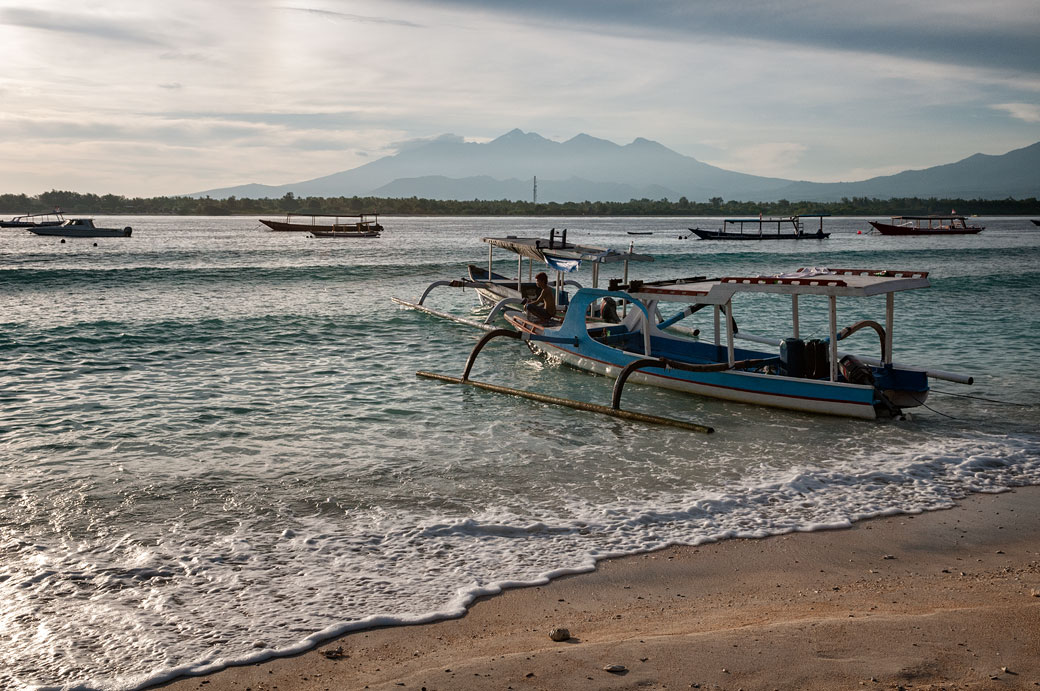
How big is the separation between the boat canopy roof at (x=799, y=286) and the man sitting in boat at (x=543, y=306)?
14.0 ft

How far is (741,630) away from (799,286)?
8166 mm

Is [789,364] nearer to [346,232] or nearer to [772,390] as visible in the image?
[772,390]

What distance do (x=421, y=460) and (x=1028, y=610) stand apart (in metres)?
7.10

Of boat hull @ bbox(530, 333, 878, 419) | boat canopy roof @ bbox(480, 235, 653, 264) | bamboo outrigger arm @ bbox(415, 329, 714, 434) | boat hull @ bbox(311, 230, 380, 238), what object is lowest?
bamboo outrigger arm @ bbox(415, 329, 714, 434)

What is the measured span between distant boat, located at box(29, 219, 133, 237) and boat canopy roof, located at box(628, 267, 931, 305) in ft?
268

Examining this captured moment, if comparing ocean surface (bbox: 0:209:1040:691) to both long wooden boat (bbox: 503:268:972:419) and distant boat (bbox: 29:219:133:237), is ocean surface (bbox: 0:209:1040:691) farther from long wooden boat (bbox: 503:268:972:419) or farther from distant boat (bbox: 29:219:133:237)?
distant boat (bbox: 29:219:133:237)

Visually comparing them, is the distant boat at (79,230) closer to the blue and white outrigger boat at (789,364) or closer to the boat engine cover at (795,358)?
the blue and white outrigger boat at (789,364)

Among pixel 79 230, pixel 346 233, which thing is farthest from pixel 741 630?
pixel 79 230

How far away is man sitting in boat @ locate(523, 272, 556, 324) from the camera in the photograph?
19.3 m

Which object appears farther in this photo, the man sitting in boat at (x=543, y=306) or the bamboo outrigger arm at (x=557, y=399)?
the man sitting in boat at (x=543, y=306)

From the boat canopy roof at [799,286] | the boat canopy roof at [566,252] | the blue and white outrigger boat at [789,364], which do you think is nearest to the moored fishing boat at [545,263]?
the boat canopy roof at [566,252]

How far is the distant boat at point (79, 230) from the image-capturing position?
84500 millimetres

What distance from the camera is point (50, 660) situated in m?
5.65

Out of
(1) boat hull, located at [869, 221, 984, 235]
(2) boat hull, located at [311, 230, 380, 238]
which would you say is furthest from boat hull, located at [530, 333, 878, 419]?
(1) boat hull, located at [869, 221, 984, 235]
